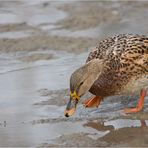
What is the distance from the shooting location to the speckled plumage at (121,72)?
7.93 meters

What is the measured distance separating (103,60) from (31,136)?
1.31 m

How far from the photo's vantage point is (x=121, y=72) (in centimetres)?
794

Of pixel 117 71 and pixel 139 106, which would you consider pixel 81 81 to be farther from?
pixel 139 106

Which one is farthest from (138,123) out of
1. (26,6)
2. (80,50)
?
(26,6)

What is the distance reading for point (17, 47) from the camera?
1089 cm

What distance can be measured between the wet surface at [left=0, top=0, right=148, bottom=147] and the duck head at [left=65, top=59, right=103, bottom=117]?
0.18 meters

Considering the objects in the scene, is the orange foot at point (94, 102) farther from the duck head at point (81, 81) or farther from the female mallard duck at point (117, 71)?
the duck head at point (81, 81)

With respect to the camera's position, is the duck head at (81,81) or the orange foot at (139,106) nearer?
the duck head at (81,81)

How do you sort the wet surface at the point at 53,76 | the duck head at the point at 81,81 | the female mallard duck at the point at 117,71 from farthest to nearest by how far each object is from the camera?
the female mallard duck at the point at 117,71, the duck head at the point at 81,81, the wet surface at the point at 53,76

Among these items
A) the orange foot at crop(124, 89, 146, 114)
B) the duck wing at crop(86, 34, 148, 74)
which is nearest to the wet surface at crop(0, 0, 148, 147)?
the orange foot at crop(124, 89, 146, 114)

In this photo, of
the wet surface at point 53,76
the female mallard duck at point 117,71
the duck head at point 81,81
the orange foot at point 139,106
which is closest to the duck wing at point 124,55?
the female mallard duck at point 117,71

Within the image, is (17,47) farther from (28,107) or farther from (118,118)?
(118,118)

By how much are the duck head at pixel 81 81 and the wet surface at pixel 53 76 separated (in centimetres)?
18

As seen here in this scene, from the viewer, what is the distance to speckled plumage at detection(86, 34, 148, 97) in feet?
26.0
